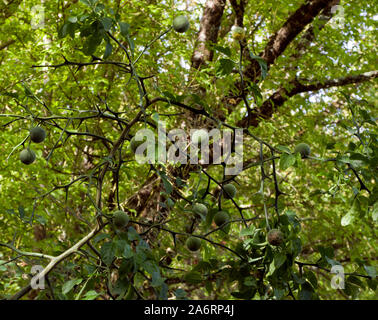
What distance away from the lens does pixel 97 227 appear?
128cm

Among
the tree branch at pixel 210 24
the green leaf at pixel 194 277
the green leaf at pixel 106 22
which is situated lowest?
the green leaf at pixel 194 277

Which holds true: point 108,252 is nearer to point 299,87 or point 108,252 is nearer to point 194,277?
point 194,277

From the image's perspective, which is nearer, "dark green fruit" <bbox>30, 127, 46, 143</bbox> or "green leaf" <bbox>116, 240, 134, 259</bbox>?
"green leaf" <bbox>116, 240, 134, 259</bbox>

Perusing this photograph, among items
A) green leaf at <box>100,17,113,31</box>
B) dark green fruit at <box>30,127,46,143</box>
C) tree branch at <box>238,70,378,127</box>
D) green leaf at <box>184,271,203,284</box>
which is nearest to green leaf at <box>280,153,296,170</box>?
green leaf at <box>184,271,203,284</box>

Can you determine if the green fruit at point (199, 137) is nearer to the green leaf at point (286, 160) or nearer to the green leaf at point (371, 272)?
the green leaf at point (286, 160)

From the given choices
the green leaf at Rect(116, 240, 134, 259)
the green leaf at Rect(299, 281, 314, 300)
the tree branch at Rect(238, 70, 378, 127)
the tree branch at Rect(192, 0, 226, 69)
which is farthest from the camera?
the tree branch at Rect(238, 70, 378, 127)

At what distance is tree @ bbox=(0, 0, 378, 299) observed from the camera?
50.6 inches

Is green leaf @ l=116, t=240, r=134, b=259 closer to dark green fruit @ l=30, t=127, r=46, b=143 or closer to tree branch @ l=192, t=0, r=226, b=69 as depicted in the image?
dark green fruit @ l=30, t=127, r=46, b=143

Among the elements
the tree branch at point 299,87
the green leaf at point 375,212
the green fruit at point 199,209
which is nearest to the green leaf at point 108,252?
the green fruit at point 199,209

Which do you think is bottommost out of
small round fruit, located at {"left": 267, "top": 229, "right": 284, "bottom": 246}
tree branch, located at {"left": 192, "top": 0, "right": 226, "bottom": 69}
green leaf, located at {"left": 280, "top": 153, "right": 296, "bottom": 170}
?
small round fruit, located at {"left": 267, "top": 229, "right": 284, "bottom": 246}

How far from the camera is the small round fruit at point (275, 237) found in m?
1.21
